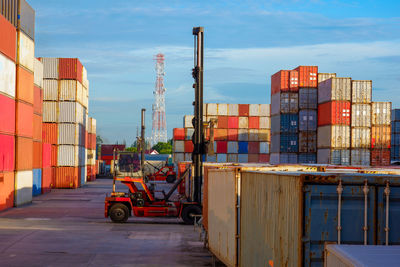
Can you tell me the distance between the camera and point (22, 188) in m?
35.0

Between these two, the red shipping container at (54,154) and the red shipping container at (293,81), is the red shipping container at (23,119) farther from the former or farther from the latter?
the red shipping container at (293,81)

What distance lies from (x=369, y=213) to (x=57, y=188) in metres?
52.9

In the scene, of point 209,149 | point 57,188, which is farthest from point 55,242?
point 57,188

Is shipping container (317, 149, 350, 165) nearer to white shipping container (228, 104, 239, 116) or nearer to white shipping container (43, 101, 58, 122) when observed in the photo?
white shipping container (43, 101, 58, 122)

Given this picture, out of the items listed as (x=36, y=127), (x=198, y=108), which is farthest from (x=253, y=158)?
(x=198, y=108)

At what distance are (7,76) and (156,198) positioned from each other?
13.0 metres

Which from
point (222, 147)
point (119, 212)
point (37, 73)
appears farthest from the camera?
point (222, 147)

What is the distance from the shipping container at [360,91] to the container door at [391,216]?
44.9 m

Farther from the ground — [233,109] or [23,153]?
[233,109]

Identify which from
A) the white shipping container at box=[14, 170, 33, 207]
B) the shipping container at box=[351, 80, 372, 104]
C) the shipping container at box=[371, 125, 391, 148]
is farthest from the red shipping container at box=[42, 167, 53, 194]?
the shipping container at box=[371, 125, 391, 148]

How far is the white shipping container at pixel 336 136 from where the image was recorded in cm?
5088

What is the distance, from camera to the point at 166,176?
246 feet

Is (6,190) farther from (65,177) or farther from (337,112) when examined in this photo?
(337,112)

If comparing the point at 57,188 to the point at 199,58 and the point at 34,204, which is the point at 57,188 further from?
the point at 199,58
